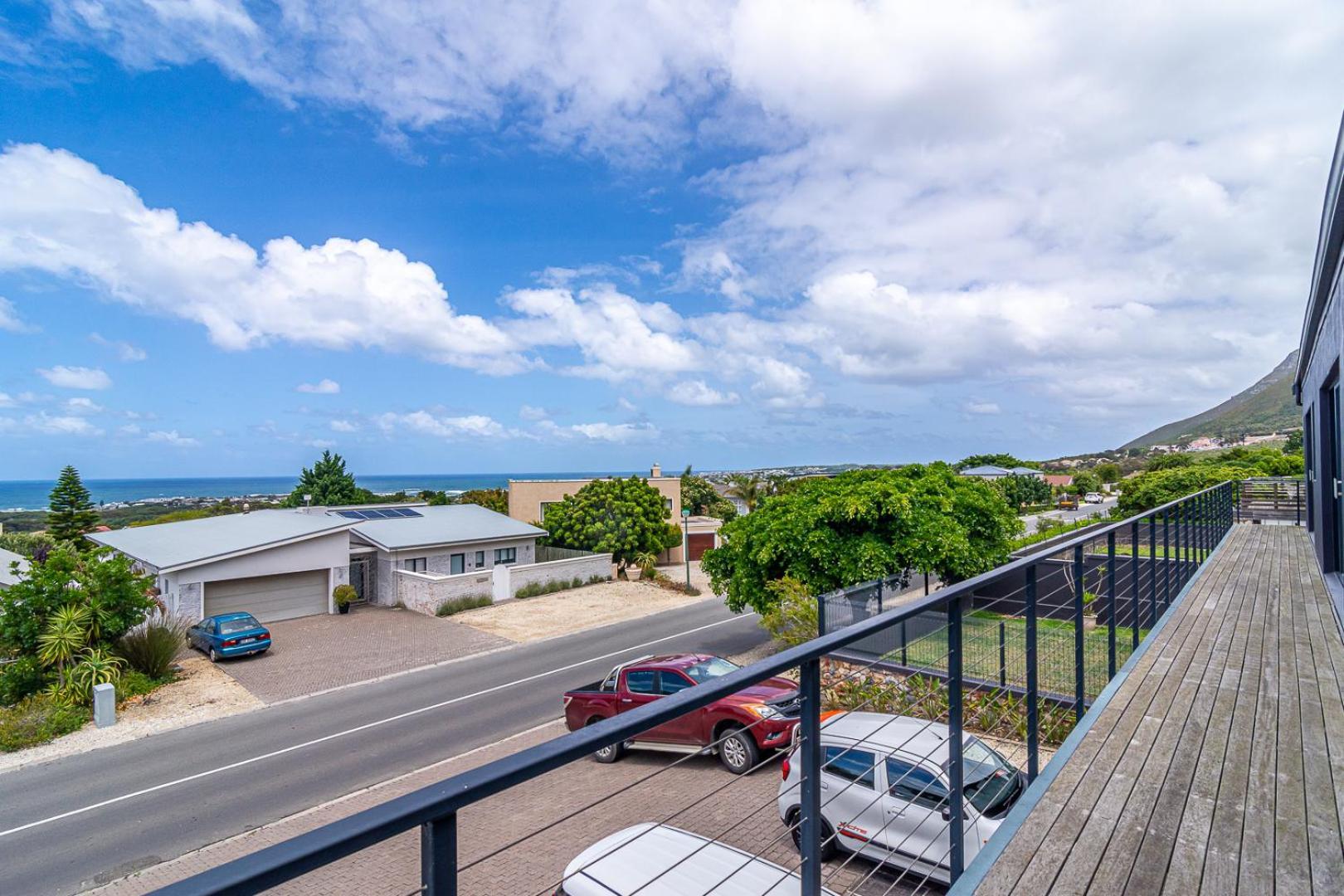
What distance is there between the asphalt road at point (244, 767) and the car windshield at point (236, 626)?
4623 millimetres

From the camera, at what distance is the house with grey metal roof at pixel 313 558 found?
21297 millimetres

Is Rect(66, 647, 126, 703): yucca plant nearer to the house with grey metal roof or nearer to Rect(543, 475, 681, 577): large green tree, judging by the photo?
the house with grey metal roof

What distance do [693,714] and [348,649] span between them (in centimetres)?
1355

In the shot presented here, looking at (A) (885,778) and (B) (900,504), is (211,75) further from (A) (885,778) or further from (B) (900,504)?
(A) (885,778)

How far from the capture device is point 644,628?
21.6 metres

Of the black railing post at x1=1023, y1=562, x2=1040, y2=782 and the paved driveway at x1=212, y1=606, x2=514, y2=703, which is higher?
the black railing post at x1=1023, y1=562, x2=1040, y2=782

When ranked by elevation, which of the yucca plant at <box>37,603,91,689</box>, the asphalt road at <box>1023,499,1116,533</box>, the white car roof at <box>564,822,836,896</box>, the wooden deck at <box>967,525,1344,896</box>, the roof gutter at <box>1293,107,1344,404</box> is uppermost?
the roof gutter at <box>1293,107,1344,404</box>

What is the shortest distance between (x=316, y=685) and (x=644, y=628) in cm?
911

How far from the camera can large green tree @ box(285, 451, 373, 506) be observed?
1987 inches

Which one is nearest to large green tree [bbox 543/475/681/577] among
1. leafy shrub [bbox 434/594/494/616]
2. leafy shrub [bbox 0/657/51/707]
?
leafy shrub [bbox 434/594/494/616]

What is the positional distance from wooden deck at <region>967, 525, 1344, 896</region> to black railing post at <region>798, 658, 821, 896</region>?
0.94 m

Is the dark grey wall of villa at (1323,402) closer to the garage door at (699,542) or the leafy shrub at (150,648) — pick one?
the leafy shrub at (150,648)

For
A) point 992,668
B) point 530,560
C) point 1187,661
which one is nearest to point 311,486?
point 530,560

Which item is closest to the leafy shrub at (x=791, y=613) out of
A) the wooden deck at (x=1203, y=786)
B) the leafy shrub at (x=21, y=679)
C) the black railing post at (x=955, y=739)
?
the wooden deck at (x=1203, y=786)
